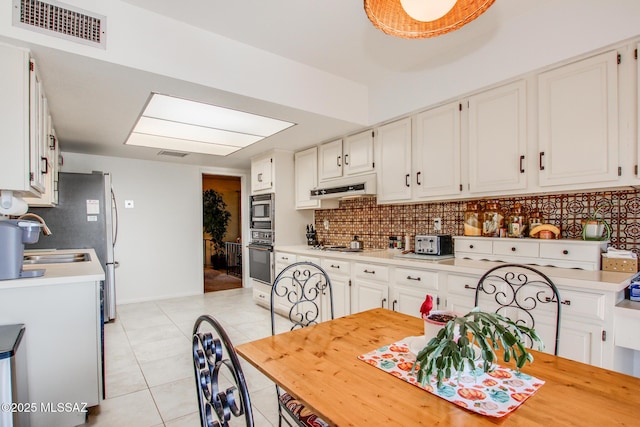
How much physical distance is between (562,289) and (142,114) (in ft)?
11.1

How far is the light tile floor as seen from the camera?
2.01 m

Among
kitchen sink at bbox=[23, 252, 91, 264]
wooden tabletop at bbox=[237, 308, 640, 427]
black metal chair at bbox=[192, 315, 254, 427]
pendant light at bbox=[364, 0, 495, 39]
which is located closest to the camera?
black metal chair at bbox=[192, 315, 254, 427]

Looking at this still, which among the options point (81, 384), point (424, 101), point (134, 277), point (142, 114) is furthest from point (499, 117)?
point (134, 277)

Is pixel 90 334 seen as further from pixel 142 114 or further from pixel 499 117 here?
pixel 499 117

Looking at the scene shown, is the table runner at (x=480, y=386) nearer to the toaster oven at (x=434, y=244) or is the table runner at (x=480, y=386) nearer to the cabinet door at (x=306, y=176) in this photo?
the toaster oven at (x=434, y=244)

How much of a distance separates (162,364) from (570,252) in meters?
3.14

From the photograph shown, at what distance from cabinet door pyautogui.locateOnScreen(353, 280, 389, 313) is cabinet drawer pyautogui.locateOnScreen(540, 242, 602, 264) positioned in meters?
1.17

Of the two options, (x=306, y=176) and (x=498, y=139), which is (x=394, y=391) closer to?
(x=498, y=139)

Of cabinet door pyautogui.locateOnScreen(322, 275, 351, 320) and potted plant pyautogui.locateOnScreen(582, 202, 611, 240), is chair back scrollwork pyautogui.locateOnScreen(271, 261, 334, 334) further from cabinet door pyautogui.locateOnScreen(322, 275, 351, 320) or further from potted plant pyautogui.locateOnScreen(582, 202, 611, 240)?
potted plant pyautogui.locateOnScreen(582, 202, 611, 240)

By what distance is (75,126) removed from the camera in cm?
321

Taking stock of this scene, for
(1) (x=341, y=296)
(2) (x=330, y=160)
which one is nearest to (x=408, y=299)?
(1) (x=341, y=296)

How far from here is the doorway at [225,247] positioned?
6.57 metres

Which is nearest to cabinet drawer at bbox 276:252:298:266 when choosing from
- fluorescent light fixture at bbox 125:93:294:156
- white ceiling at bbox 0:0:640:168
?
fluorescent light fixture at bbox 125:93:294:156

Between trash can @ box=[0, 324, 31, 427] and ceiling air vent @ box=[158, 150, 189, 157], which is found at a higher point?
ceiling air vent @ box=[158, 150, 189, 157]
